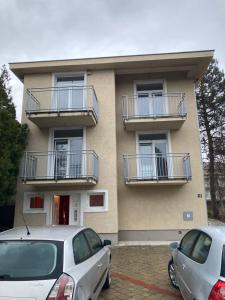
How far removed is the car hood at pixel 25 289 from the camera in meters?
2.59

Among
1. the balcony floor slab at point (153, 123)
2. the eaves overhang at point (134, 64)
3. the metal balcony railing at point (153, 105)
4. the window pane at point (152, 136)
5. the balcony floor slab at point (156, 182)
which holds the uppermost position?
the eaves overhang at point (134, 64)

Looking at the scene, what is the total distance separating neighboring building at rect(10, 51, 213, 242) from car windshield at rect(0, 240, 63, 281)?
6.88m

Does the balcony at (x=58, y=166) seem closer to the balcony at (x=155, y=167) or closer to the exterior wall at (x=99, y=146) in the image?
the exterior wall at (x=99, y=146)

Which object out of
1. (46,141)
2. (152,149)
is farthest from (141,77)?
(46,141)

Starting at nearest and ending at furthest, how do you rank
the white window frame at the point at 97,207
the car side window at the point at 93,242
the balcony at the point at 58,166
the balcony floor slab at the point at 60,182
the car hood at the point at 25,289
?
the car hood at the point at 25,289
the car side window at the point at 93,242
the balcony floor slab at the point at 60,182
the balcony at the point at 58,166
the white window frame at the point at 97,207

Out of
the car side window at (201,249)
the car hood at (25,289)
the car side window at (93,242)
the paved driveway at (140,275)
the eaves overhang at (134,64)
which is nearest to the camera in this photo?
the car hood at (25,289)

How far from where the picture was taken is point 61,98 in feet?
39.6

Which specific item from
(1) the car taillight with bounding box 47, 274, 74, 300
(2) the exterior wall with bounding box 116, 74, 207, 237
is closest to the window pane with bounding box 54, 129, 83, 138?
(2) the exterior wall with bounding box 116, 74, 207, 237

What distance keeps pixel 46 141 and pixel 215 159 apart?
1435cm

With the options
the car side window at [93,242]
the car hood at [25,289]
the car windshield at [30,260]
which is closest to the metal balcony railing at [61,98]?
the car side window at [93,242]

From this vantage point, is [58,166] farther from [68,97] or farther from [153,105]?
[153,105]

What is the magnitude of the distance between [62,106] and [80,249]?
9194 mm

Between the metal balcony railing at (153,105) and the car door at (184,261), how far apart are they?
7.82m

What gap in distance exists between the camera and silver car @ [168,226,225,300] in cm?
284
